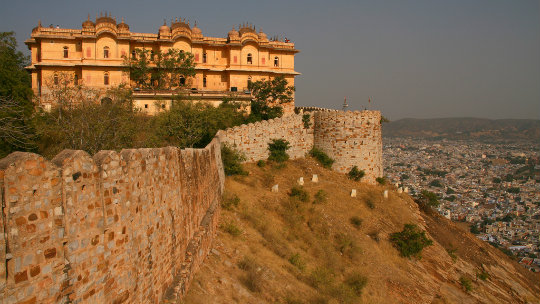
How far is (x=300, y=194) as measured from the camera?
17234 millimetres

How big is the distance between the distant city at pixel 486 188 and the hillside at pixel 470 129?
157ft

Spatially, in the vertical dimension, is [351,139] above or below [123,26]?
below

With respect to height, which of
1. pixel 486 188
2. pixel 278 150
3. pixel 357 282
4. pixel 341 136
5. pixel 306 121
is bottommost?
pixel 486 188

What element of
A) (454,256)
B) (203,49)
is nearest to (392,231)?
(454,256)

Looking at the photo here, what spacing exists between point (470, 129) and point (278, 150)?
17418 cm

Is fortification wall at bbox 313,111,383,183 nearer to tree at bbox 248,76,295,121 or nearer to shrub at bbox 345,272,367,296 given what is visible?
tree at bbox 248,76,295,121

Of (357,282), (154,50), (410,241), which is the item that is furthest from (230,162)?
(154,50)

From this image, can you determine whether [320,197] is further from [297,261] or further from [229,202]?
[297,261]

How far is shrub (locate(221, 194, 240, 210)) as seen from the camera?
1388cm

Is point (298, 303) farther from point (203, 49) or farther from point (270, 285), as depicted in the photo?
point (203, 49)

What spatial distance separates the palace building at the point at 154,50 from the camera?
29.8 m

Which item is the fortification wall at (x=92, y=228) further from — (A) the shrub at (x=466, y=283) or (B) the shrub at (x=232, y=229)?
(A) the shrub at (x=466, y=283)

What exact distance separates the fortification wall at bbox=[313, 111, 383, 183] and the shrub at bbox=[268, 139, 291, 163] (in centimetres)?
233

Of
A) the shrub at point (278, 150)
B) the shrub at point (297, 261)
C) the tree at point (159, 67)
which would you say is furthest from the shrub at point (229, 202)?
the tree at point (159, 67)
